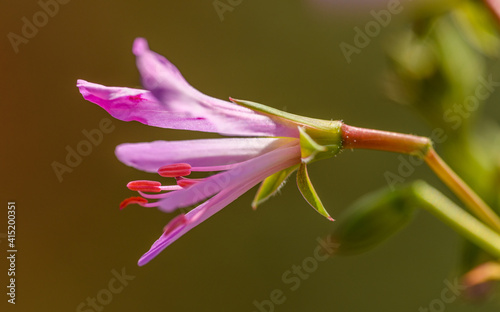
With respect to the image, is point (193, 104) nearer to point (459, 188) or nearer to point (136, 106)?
point (136, 106)

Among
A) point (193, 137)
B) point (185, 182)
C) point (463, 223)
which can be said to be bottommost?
point (463, 223)

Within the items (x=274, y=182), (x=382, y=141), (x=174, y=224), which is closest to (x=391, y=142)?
(x=382, y=141)

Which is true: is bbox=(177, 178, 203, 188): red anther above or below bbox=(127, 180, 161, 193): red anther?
below

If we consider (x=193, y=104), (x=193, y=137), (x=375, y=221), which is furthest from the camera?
(x=193, y=137)

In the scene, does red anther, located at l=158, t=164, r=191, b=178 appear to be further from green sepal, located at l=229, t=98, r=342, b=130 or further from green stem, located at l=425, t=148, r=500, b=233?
green stem, located at l=425, t=148, r=500, b=233

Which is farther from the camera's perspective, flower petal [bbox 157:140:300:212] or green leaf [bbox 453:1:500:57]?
green leaf [bbox 453:1:500:57]

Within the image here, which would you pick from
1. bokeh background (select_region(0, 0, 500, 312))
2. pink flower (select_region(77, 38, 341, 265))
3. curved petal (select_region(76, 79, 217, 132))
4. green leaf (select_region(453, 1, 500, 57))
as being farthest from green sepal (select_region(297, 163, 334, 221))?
bokeh background (select_region(0, 0, 500, 312))
